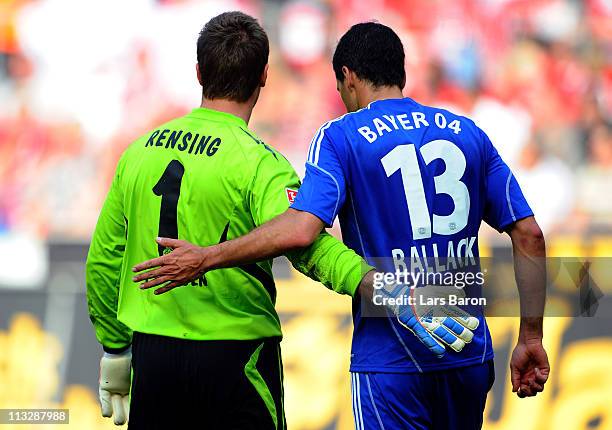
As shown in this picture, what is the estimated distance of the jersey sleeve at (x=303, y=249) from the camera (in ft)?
9.84

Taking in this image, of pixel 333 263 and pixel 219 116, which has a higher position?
pixel 219 116

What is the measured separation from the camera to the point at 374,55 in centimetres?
325

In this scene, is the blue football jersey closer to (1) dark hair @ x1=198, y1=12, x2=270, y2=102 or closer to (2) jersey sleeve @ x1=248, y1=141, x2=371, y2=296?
(2) jersey sleeve @ x1=248, y1=141, x2=371, y2=296

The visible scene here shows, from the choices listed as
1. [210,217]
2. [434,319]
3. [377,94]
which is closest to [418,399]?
[434,319]

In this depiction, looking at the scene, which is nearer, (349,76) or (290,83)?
(349,76)

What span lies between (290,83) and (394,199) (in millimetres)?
2837

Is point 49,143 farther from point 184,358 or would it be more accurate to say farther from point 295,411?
point 184,358

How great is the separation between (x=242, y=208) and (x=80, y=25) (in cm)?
319

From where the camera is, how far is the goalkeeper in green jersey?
3.05 m

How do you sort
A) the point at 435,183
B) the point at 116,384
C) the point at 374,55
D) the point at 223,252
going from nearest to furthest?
the point at 223,252
the point at 435,183
the point at 374,55
the point at 116,384

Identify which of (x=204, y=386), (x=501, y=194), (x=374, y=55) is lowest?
(x=204, y=386)

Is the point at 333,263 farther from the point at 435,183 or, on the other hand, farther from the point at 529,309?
the point at 529,309

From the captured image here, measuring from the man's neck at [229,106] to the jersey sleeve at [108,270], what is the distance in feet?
1.14

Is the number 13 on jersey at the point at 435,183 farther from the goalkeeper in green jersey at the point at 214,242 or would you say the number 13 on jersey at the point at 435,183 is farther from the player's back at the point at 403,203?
the goalkeeper in green jersey at the point at 214,242
